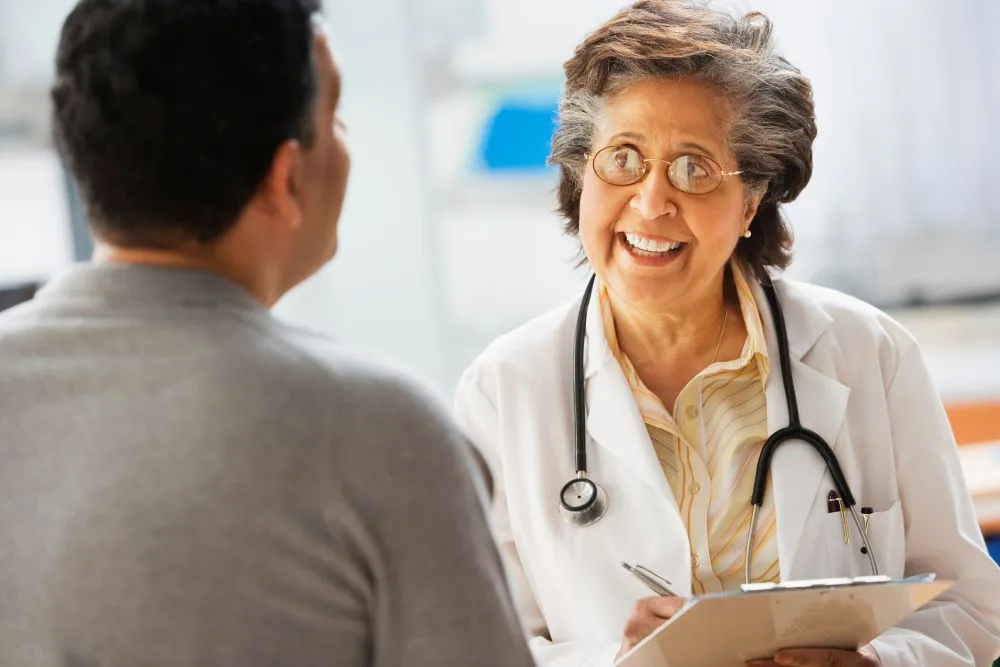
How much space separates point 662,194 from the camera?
1.67 metres

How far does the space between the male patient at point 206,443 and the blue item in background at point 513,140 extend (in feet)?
9.45

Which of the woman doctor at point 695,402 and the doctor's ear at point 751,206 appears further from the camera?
the doctor's ear at point 751,206

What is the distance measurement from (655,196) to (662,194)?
0.04 feet

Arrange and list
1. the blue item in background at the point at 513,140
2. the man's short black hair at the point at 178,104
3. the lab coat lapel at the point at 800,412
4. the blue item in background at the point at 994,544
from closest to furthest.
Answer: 1. the man's short black hair at the point at 178,104
2. the lab coat lapel at the point at 800,412
3. the blue item in background at the point at 994,544
4. the blue item in background at the point at 513,140

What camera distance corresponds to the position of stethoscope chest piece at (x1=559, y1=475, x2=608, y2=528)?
1636mm

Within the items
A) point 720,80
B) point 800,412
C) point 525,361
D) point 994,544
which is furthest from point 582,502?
point 994,544

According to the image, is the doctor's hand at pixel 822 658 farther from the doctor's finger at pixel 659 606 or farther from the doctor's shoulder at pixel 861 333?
the doctor's shoulder at pixel 861 333

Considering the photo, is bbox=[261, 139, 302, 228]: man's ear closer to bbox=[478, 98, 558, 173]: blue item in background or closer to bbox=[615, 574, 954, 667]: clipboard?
bbox=[615, 574, 954, 667]: clipboard

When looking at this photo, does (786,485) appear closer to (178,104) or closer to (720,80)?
(720,80)

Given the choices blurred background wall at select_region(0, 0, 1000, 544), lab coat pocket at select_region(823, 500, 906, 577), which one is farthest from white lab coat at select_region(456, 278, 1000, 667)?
blurred background wall at select_region(0, 0, 1000, 544)

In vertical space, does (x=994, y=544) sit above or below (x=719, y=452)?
below

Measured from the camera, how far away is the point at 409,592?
796mm

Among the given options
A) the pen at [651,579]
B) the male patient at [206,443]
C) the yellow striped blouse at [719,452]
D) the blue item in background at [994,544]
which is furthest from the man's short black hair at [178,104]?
the blue item in background at [994,544]

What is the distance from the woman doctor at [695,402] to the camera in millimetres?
1621
